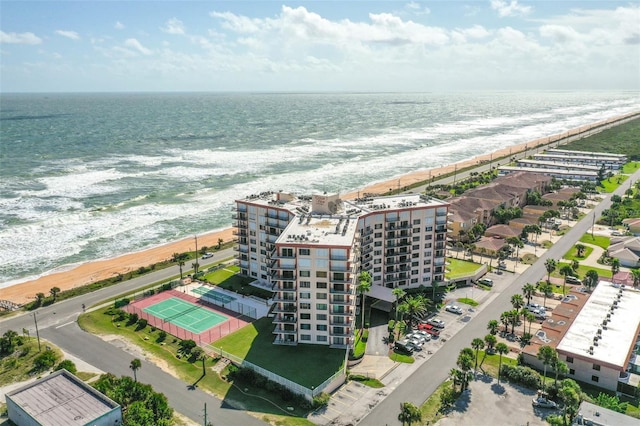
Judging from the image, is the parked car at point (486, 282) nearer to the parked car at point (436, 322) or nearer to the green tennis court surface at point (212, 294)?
the parked car at point (436, 322)

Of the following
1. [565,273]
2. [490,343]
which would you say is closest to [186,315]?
[490,343]

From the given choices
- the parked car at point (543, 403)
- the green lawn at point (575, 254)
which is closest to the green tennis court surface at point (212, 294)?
the parked car at point (543, 403)

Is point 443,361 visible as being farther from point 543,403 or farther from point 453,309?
point 453,309

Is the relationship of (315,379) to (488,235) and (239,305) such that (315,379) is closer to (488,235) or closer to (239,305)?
(239,305)

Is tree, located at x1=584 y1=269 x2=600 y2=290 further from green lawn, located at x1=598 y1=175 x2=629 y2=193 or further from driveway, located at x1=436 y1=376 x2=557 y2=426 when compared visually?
green lawn, located at x1=598 y1=175 x2=629 y2=193

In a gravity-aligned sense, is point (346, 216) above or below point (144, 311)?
above

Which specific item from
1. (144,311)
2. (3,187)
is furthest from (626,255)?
(3,187)
